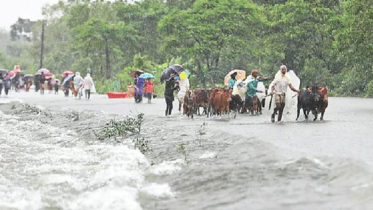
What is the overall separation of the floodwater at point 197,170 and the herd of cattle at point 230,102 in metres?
2.66

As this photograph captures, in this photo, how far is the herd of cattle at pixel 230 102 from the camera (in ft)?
61.4

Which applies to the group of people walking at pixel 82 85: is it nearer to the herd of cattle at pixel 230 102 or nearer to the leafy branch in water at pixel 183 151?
the herd of cattle at pixel 230 102

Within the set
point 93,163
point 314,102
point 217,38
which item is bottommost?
point 93,163

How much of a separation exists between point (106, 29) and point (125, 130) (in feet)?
141

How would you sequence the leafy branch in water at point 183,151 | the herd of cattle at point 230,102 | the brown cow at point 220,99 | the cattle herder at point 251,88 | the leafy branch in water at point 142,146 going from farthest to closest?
1. the cattle herder at point 251,88
2. the brown cow at point 220,99
3. the herd of cattle at point 230,102
4. the leafy branch in water at point 142,146
5. the leafy branch in water at point 183,151

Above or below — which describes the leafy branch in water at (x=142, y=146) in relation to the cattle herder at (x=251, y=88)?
below

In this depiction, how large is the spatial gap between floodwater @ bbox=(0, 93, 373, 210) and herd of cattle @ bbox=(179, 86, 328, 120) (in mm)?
2656

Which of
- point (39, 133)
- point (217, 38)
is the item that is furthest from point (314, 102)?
point (217, 38)

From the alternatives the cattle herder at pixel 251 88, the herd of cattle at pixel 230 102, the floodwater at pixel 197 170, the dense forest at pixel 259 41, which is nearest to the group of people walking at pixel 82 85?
the dense forest at pixel 259 41

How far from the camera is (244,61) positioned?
5503 centimetres

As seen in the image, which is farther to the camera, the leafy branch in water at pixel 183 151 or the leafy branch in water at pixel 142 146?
the leafy branch in water at pixel 142 146

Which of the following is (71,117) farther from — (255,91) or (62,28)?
(62,28)

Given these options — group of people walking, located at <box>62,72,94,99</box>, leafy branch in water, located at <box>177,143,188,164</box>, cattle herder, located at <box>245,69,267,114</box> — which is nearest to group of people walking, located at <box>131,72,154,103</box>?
group of people walking, located at <box>62,72,94,99</box>

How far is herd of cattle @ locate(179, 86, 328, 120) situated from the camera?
18.7m
